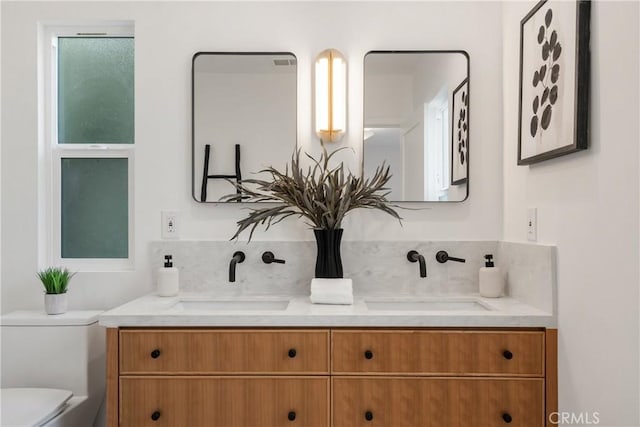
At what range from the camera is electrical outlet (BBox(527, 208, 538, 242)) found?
1.70m

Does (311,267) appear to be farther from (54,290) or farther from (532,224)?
(54,290)

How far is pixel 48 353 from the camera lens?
186 centimetres

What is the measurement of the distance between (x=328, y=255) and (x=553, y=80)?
101 centimetres

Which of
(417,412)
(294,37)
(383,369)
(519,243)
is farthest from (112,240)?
(519,243)

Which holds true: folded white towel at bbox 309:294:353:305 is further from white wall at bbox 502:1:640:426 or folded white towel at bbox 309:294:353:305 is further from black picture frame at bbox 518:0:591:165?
black picture frame at bbox 518:0:591:165

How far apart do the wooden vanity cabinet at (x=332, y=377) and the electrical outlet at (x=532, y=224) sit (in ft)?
1.16

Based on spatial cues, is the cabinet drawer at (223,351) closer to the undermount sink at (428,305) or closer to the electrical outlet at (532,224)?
the undermount sink at (428,305)

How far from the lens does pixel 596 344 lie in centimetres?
132

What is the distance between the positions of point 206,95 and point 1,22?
0.99 metres

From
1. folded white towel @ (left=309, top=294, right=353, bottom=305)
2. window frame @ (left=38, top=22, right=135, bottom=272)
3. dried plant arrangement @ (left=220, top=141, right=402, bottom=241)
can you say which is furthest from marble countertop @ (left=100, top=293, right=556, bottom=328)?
window frame @ (left=38, top=22, right=135, bottom=272)

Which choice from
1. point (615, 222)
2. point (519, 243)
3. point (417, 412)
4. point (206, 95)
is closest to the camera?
point (615, 222)

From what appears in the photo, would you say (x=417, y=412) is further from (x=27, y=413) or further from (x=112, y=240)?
(x=112, y=240)

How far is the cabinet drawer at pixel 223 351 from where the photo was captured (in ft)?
5.11

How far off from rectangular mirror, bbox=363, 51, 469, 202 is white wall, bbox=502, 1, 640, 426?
0.49 metres
